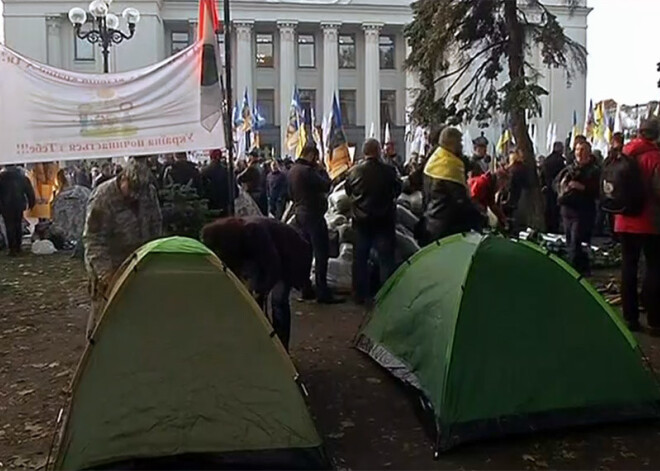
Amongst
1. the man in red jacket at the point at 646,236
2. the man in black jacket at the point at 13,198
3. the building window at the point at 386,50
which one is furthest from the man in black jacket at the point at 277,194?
the building window at the point at 386,50

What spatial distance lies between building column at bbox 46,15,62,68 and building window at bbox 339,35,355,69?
19.7m

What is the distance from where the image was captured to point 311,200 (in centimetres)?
941

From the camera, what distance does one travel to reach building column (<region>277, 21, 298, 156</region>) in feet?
191

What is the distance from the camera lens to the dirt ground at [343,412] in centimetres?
500

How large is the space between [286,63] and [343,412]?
54.7 m

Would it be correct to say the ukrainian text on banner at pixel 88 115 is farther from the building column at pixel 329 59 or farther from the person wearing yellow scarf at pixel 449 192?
the building column at pixel 329 59

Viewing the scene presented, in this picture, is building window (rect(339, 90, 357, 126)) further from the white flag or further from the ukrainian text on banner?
the ukrainian text on banner

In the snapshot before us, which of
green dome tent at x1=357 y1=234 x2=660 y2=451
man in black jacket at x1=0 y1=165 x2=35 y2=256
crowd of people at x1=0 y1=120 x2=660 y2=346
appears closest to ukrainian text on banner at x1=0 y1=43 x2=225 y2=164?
crowd of people at x1=0 y1=120 x2=660 y2=346

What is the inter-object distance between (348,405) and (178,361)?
1.68 m

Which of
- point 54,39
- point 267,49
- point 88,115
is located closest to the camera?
point 88,115

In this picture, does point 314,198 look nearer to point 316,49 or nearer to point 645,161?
point 645,161

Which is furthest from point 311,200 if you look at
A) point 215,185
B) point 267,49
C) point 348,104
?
point 267,49

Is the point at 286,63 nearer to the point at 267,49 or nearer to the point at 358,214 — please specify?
the point at 267,49

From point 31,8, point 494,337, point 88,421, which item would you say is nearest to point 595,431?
point 494,337
